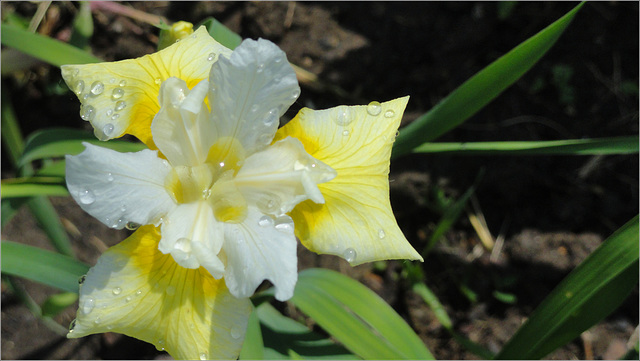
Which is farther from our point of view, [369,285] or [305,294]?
[369,285]

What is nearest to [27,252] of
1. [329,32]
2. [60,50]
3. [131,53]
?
[60,50]

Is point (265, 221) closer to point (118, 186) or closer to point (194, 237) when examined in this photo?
point (194, 237)

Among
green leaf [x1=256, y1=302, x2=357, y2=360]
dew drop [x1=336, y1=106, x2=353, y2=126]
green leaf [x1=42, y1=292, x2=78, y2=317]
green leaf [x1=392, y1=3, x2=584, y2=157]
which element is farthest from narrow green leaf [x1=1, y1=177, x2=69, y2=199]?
green leaf [x1=392, y1=3, x2=584, y2=157]

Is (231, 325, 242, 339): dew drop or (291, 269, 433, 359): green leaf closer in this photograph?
(231, 325, 242, 339): dew drop

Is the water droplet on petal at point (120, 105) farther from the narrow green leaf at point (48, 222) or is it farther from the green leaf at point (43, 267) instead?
the narrow green leaf at point (48, 222)

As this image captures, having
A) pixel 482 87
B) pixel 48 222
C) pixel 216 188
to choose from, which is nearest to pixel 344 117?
pixel 216 188

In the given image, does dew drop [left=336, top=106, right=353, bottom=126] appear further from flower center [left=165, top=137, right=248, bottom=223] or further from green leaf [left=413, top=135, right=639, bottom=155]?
green leaf [left=413, top=135, right=639, bottom=155]

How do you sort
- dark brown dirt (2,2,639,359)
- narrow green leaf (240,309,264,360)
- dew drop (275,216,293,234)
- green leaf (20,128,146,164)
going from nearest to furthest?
dew drop (275,216,293,234), narrow green leaf (240,309,264,360), green leaf (20,128,146,164), dark brown dirt (2,2,639,359)

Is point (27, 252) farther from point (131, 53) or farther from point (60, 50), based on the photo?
point (131, 53)
